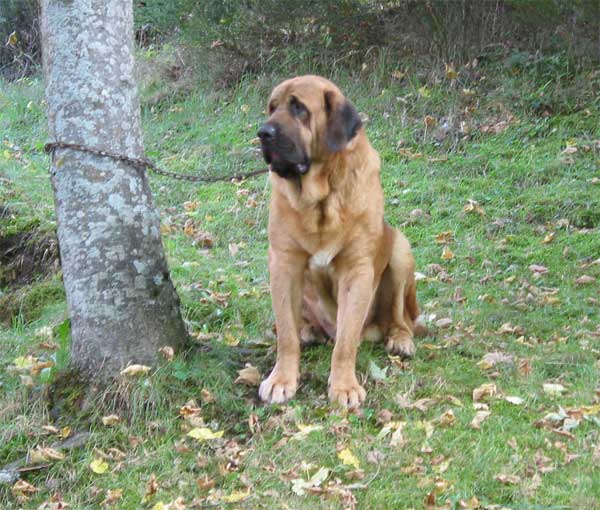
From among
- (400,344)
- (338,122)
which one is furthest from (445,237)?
(338,122)

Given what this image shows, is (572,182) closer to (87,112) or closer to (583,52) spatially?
(583,52)

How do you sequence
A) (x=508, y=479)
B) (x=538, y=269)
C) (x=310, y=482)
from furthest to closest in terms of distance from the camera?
(x=538, y=269) → (x=310, y=482) → (x=508, y=479)

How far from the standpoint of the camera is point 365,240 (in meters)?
4.81

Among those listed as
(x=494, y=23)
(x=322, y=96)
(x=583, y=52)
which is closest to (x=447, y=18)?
(x=494, y=23)

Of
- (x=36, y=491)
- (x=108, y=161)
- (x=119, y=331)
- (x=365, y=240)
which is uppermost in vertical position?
(x=108, y=161)

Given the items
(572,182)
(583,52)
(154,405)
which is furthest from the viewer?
(583,52)

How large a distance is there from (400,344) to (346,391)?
79cm

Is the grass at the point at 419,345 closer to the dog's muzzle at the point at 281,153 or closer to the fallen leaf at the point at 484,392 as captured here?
the fallen leaf at the point at 484,392

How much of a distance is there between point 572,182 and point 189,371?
17.1 ft

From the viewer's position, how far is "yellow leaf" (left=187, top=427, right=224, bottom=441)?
427 cm

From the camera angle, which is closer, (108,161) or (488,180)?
(108,161)

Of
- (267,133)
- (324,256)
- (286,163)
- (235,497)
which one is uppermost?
(267,133)

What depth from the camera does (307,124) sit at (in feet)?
15.2

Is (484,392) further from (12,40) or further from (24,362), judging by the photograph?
(12,40)
